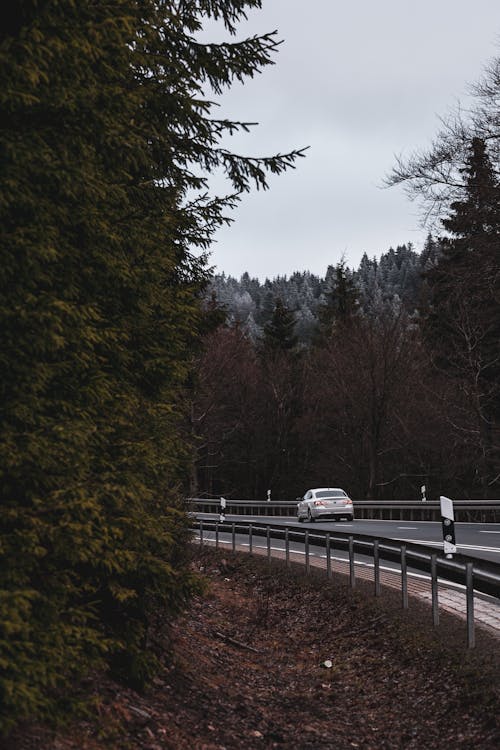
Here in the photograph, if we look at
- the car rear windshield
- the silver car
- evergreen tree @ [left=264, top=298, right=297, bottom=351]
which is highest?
evergreen tree @ [left=264, top=298, right=297, bottom=351]

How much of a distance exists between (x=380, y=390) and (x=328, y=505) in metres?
19.4

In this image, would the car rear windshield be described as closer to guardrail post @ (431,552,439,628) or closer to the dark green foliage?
guardrail post @ (431,552,439,628)

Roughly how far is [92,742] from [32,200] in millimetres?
3571

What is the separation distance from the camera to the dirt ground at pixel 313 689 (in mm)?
6500

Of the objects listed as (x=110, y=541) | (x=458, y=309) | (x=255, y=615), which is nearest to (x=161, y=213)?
(x=110, y=541)

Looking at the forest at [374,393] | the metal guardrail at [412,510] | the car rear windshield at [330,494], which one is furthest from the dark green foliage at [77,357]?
the car rear windshield at [330,494]

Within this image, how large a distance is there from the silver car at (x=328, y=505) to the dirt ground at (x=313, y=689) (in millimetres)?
17444

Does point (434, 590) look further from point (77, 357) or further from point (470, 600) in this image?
point (77, 357)

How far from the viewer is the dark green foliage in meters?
5.21

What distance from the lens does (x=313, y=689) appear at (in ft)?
31.1

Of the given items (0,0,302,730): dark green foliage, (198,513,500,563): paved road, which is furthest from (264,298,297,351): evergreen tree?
(0,0,302,730): dark green foliage

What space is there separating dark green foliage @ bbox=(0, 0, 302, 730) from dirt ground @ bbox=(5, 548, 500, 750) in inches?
20.1

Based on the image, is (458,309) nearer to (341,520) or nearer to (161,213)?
(341,520)

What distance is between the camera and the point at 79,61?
5785mm
